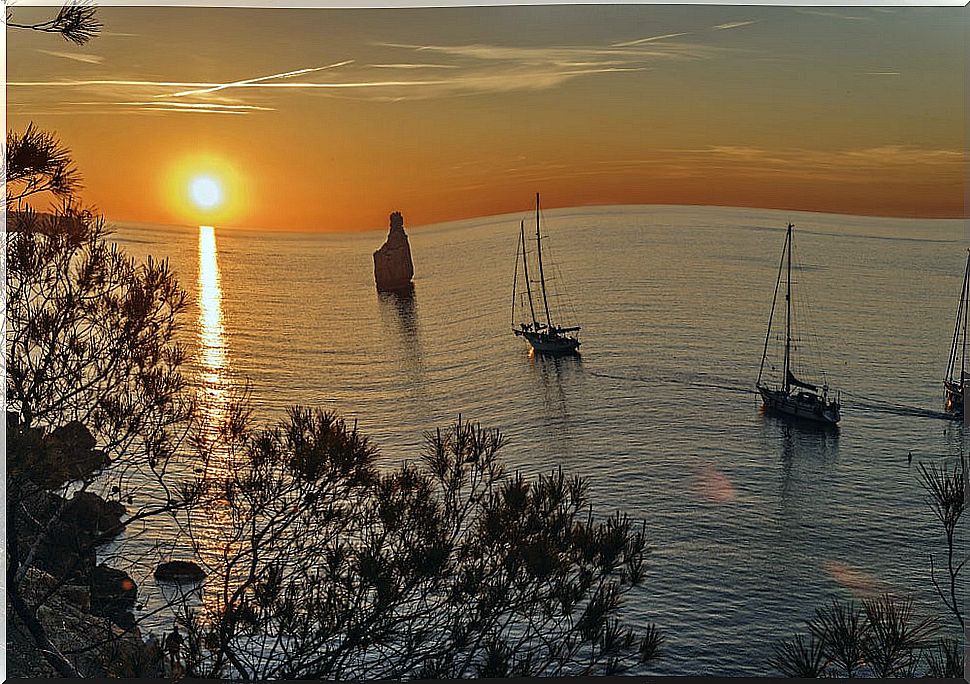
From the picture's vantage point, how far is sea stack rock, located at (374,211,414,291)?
206 inches

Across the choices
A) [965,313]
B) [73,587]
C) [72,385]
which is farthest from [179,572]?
[965,313]

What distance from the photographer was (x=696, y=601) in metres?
4.91

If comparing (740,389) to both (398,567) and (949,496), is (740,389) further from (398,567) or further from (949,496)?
(398,567)

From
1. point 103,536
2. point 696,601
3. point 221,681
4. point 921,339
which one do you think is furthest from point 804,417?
point 103,536

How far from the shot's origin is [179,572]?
15.8ft

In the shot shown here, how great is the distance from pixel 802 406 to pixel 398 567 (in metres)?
2.03

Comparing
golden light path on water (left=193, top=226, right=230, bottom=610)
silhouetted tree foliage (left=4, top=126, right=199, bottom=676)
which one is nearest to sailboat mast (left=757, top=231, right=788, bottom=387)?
golden light path on water (left=193, top=226, right=230, bottom=610)

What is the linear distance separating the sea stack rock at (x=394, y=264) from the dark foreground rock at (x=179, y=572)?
5.12 ft

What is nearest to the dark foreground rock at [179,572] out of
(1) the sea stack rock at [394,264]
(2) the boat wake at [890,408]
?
(1) the sea stack rock at [394,264]

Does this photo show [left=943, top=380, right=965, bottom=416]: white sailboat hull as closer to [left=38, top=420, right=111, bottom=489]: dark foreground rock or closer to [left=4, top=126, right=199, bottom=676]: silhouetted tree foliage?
[left=4, top=126, right=199, bottom=676]: silhouetted tree foliage

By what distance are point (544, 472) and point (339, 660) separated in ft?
4.04

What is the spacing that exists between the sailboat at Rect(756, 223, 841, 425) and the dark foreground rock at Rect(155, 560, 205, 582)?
8.91 ft

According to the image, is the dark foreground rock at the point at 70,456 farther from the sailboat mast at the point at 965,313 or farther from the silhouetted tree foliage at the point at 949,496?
the sailboat mast at the point at 965,313

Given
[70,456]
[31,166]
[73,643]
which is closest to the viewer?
[31,166]
